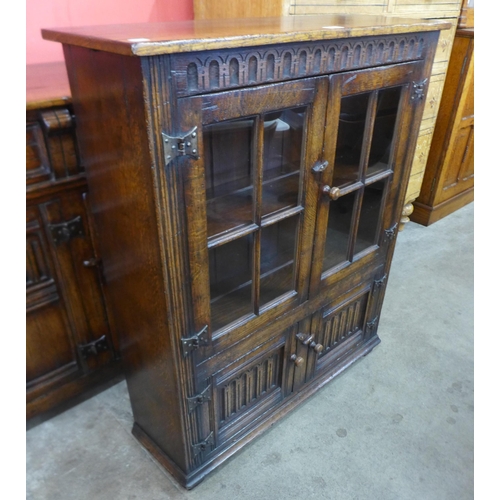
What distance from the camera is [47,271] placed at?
1.17 m

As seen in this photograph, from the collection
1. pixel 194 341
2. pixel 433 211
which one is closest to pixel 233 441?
pixel 194 341

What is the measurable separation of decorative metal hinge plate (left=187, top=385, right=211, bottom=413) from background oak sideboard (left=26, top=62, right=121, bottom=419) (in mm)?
466

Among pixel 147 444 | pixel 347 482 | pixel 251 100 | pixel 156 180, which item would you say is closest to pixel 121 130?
pixel 156 180

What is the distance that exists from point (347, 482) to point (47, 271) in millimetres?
1006

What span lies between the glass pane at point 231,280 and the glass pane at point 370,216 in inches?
16.2

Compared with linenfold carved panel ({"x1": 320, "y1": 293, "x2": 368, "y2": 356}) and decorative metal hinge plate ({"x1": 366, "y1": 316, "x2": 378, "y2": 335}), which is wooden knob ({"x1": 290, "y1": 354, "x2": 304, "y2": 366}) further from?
decorative metal hinge plate ({"x1": 366, "y1": 316, "x2": 378, "y2": 335})

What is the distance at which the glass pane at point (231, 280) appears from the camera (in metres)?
0.98

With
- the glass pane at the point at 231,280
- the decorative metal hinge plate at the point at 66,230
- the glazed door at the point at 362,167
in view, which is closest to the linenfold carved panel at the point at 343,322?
the glazed door at the point at 362,167

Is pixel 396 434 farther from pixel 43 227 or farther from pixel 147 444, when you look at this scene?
pixel 43 227

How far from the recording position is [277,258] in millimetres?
1090

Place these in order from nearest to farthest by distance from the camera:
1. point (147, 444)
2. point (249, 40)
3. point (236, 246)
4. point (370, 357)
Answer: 1. point (249, 40)
2. point (236, 246)
3. point (147, 444)
4. point (370, 357)

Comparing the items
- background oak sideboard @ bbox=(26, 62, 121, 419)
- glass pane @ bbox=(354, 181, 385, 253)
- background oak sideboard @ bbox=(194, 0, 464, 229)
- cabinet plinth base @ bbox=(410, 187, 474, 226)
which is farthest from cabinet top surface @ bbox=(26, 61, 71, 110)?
cabinet plinth base @ bbox=(410, 187, 474, 226)

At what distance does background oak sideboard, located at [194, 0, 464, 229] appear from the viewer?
4.50 ft

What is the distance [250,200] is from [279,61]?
28 centimetres
